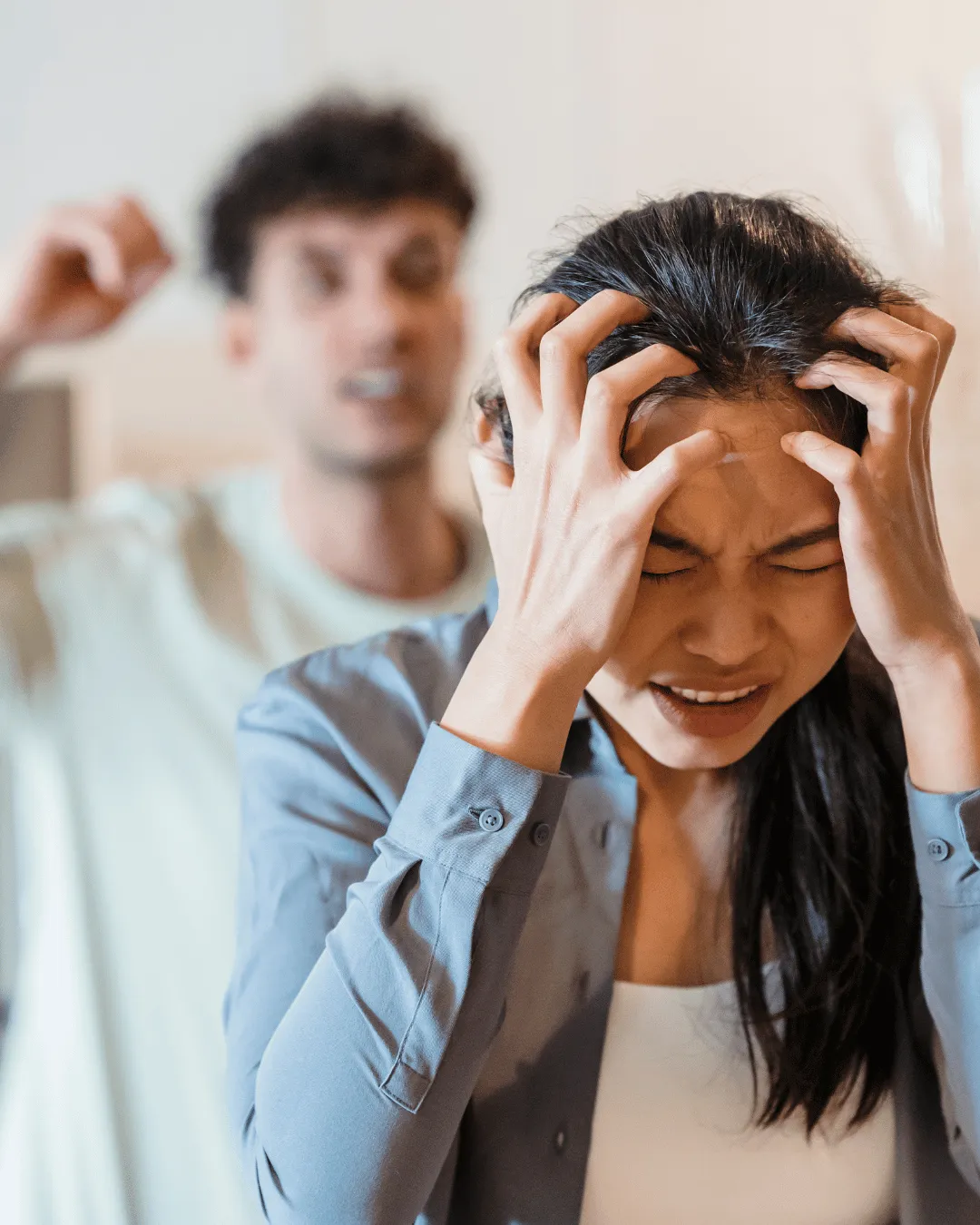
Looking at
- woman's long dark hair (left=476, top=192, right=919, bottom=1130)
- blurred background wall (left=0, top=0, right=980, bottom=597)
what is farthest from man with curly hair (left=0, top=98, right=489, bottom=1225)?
woman's long dark hair (left=476, top=192, right=919, bottom=1130)

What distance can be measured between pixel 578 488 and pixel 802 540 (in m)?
0.14

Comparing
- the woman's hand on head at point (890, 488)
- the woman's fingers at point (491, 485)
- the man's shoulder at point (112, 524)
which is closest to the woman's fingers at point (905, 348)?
the woman's hand on head at point (890, 488)

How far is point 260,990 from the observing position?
77 centimetres

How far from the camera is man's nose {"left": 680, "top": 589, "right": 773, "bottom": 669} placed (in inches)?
28.3

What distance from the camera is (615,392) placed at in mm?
663

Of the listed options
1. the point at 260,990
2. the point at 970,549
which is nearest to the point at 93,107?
the point at 970,549

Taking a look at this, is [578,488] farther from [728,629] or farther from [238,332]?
[238,332]

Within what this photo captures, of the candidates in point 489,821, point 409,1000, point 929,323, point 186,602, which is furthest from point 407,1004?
point 186,602

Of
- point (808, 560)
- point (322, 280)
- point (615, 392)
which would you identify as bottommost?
point (808, 560)

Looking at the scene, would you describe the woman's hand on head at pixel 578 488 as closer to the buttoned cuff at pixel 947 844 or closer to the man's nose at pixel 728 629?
the man's nose at pixel 728 629

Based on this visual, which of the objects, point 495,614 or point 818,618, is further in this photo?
point 495,614

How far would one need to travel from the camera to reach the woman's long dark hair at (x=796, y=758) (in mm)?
720

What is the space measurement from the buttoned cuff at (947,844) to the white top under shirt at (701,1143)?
200mm

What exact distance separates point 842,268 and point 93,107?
1.77m
